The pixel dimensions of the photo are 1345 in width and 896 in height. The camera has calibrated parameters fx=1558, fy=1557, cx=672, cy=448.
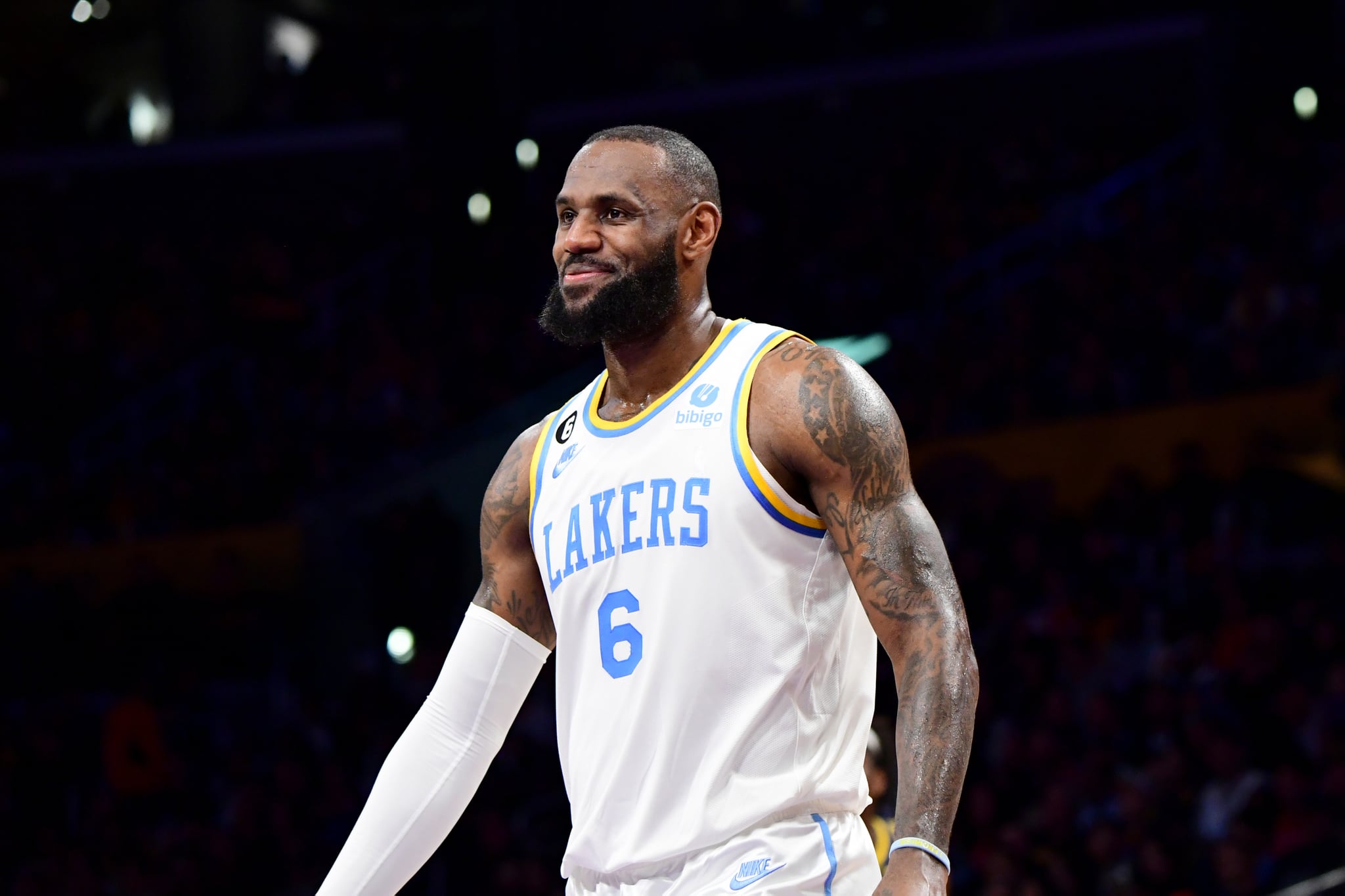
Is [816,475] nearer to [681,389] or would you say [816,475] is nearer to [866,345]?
[681,389]

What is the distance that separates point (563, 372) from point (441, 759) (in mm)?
9038

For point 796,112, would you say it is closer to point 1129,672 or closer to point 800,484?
point 1129,672

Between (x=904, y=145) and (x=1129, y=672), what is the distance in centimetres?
811

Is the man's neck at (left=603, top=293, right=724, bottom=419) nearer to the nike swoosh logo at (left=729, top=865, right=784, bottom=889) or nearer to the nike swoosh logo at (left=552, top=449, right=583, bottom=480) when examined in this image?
the nike swoosh logo at (left=552, top=449, right=583, bottom=480)

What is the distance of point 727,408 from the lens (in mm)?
2826

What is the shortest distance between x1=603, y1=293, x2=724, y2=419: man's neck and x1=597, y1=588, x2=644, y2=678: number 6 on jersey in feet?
1.28

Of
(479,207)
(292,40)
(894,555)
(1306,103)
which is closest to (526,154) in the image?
(479,207)

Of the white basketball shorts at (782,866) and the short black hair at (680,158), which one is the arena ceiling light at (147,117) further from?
the white basketball shorts at (782,866)

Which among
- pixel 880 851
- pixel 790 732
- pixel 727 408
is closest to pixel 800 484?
pixel 727 408

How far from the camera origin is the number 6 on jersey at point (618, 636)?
2801 mm

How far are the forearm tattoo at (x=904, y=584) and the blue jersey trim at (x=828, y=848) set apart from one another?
22 centimetres

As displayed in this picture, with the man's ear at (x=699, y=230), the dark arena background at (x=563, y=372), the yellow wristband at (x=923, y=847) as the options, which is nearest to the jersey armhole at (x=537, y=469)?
the man's ear at (x=699, y=230)

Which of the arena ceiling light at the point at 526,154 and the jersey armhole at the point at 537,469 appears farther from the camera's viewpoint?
the arena ceiling light at the point at 526,154

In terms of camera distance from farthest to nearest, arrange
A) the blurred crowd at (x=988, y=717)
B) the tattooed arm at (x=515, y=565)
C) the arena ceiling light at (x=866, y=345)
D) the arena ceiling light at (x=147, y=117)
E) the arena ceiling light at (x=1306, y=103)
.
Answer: the arena ceiling light at (x=147, y=117), the arena ceiling light at (x=1306, y=103), the arena ceiling light at (x=866, y=345), the blurred crowd at (x=988, y=717), the tattooed arm at (x=515, y=565)
